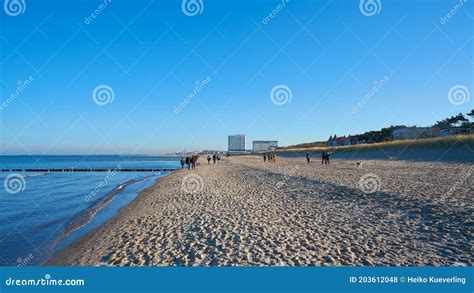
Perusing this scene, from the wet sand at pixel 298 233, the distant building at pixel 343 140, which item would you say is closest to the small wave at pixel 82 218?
the wet sand at pixel 298 233

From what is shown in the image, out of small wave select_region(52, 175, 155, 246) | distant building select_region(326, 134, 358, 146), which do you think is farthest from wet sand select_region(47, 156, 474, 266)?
distant building select_region(326, 134, 358, 146)

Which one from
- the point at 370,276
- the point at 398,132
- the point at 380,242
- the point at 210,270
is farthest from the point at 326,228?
the point at 398,132

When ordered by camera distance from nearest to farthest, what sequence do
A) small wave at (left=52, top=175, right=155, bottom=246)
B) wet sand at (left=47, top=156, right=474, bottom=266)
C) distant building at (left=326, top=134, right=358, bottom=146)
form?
wet sand at (left=47, top=156, right=474, bottom=266), small wave at (left=52, top=175, right=155, bottom=246), distant building at (left=326, top=134, right=358, bottom=146)

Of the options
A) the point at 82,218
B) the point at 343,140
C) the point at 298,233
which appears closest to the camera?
the point at 298,233

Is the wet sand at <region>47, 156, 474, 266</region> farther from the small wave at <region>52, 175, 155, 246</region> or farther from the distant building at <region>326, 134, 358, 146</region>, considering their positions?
the distant building at <region>326, 134, 358, 146</region>

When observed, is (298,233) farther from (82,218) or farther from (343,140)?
(343,140)

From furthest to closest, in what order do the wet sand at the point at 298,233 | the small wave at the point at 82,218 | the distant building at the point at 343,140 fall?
the distant building at the point at 343,140, the small wave at the point at 82,218, the wet sand at the point at 298,233

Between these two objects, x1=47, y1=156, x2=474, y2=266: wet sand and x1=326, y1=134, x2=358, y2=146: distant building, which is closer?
x1=47, y1=156, x2=474, y2=266: wet sand

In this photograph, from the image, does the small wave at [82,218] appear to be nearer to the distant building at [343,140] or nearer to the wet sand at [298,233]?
the wet sand at [298,233]

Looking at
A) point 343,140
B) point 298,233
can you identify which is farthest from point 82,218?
point 343,140

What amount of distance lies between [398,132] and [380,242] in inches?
3570

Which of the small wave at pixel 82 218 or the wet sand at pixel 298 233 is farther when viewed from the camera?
the small wave at pixel 82 218

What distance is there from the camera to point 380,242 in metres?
6.98

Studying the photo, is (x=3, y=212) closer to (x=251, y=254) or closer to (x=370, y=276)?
(x=251, y=254)
